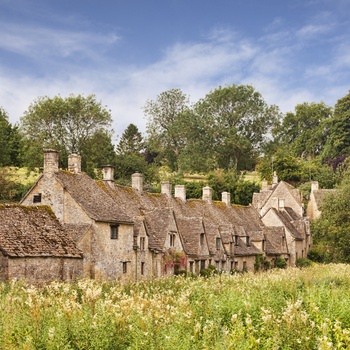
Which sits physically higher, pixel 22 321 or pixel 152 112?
pixel 152 112

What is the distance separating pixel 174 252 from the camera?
4456 cm

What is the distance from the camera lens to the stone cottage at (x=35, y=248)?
29.7 m

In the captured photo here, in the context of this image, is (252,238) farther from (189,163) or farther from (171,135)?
(171,135)

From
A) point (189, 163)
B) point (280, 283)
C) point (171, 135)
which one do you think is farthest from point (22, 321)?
point (171, 135)

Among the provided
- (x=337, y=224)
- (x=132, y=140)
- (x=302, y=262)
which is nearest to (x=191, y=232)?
(x=337, y=224)

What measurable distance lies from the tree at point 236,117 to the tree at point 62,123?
28.3 meters

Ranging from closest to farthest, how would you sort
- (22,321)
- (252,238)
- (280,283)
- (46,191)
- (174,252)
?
(22,321)
(280,283)
(46,191)
(174,252)
(252,238)

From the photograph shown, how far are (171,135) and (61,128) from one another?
3013 cm

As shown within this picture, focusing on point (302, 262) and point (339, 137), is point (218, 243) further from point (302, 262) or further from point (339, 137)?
point (339, 137)

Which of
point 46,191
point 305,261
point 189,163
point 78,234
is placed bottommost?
point 305,261

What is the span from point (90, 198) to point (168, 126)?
230ft

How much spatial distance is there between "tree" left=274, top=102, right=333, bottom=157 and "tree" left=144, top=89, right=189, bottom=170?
2200 centimetres

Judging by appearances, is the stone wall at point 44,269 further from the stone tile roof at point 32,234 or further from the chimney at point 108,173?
the chimney at point 108,173

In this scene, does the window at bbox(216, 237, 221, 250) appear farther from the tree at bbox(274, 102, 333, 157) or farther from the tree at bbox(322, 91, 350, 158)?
the tree at bbox(274, 102, 333, 157)
